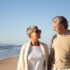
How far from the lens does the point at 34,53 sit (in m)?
3.36

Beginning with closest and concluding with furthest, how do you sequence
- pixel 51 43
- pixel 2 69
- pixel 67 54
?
pixel 67 54, pixel 51 43, pixel 2 69

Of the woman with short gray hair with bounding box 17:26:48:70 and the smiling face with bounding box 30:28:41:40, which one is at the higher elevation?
the smiling face with bounding box 30:28:41:40

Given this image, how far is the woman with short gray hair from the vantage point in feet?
10.9

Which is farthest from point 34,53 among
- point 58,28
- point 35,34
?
point 58,28

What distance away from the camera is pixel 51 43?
3.53m

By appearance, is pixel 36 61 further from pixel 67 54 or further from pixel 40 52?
pixel 67 54

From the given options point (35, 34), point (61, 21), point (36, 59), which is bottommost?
point (36, 59)

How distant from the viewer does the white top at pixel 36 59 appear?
3.32 meters

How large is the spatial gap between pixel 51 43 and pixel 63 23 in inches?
16.7

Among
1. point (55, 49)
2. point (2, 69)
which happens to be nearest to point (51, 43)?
point (55, 49)

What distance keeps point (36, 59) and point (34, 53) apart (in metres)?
0.11

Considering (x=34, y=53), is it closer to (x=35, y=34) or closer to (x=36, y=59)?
(x=36, y=59)

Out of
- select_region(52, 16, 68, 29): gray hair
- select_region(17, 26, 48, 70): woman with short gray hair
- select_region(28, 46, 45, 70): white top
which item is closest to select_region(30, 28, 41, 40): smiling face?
select_region(17, 26, 48, 70): woman with short gray hair

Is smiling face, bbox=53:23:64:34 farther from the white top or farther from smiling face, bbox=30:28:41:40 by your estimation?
the white top
